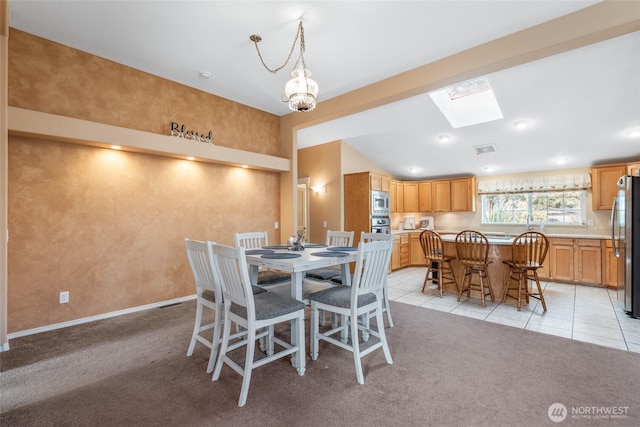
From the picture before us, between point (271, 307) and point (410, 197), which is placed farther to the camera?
point (410, 197)

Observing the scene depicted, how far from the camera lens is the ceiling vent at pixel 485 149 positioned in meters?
5.32

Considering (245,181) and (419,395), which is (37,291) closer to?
(245,181)

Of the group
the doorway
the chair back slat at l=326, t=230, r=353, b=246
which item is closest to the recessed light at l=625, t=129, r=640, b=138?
the chair back slat at l=326, t=230, r=353, b=246

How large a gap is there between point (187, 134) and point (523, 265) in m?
4.83

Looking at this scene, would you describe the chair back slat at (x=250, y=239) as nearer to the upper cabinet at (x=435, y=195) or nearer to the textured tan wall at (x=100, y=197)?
the textured tan wall at (x=100, y=197)

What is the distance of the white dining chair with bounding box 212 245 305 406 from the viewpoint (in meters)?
1.94

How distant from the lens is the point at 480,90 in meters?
4.54

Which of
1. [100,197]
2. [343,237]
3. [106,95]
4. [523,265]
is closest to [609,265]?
[523,265]

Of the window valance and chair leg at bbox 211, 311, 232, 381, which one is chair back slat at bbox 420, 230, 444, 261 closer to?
the window valance

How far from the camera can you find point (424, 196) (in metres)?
7.03

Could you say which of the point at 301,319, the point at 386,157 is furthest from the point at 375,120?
the point at 301,319

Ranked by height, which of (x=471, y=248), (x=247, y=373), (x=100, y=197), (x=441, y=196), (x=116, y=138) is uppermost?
(x=116, y=138)

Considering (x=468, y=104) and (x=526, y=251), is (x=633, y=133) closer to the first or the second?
(x=468, y=104)

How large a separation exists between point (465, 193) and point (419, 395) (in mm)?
5407
